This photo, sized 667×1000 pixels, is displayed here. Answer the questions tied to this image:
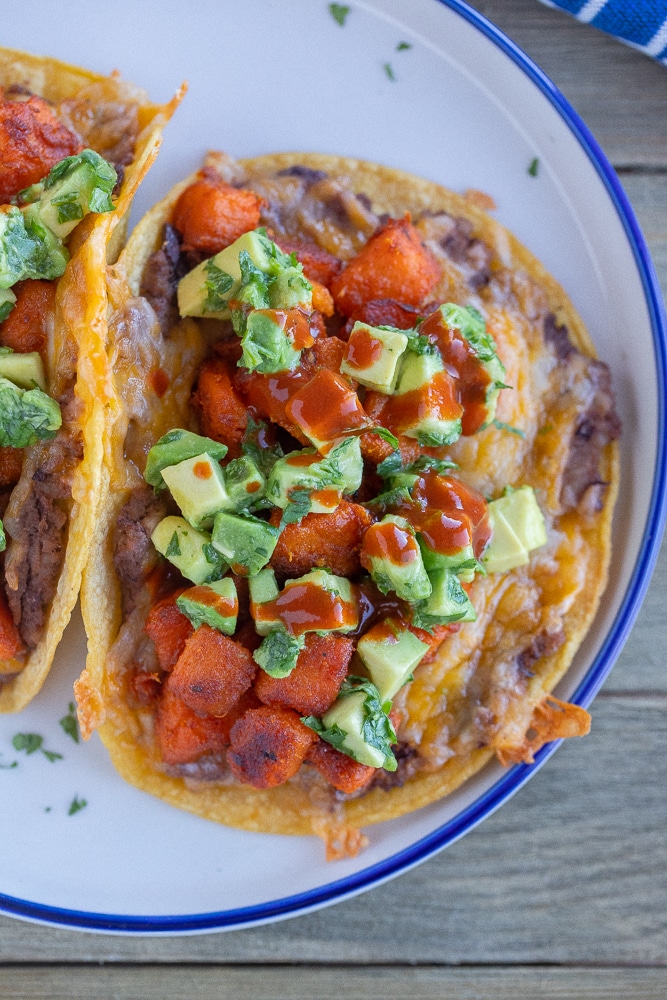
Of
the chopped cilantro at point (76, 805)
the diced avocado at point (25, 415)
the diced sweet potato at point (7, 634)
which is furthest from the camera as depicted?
the chopped cilantro at point (76, 805)

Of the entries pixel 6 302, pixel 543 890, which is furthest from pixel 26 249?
pixel 543 890

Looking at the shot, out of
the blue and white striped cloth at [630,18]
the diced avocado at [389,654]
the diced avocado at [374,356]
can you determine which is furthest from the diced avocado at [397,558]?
the blue and white striped cloth at [630,18]

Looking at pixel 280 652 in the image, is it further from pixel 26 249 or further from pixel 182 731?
pixel 26 249

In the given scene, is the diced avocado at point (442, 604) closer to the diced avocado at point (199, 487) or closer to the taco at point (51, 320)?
the diced avocado at point (199, 487)

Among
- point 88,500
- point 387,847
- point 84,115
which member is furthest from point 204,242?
point 387,847

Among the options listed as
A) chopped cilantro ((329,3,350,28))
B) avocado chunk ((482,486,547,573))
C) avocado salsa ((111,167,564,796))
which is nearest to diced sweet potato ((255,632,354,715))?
avocado salsa ((111,167,564,796))

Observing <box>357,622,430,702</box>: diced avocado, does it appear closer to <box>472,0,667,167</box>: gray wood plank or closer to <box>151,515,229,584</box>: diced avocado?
<box>151,515,229,584</box>: diced avocado

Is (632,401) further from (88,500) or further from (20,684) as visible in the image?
(20,684)

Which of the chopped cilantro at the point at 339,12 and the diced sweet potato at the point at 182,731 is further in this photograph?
the chopped cilantro at the point at 339,12
